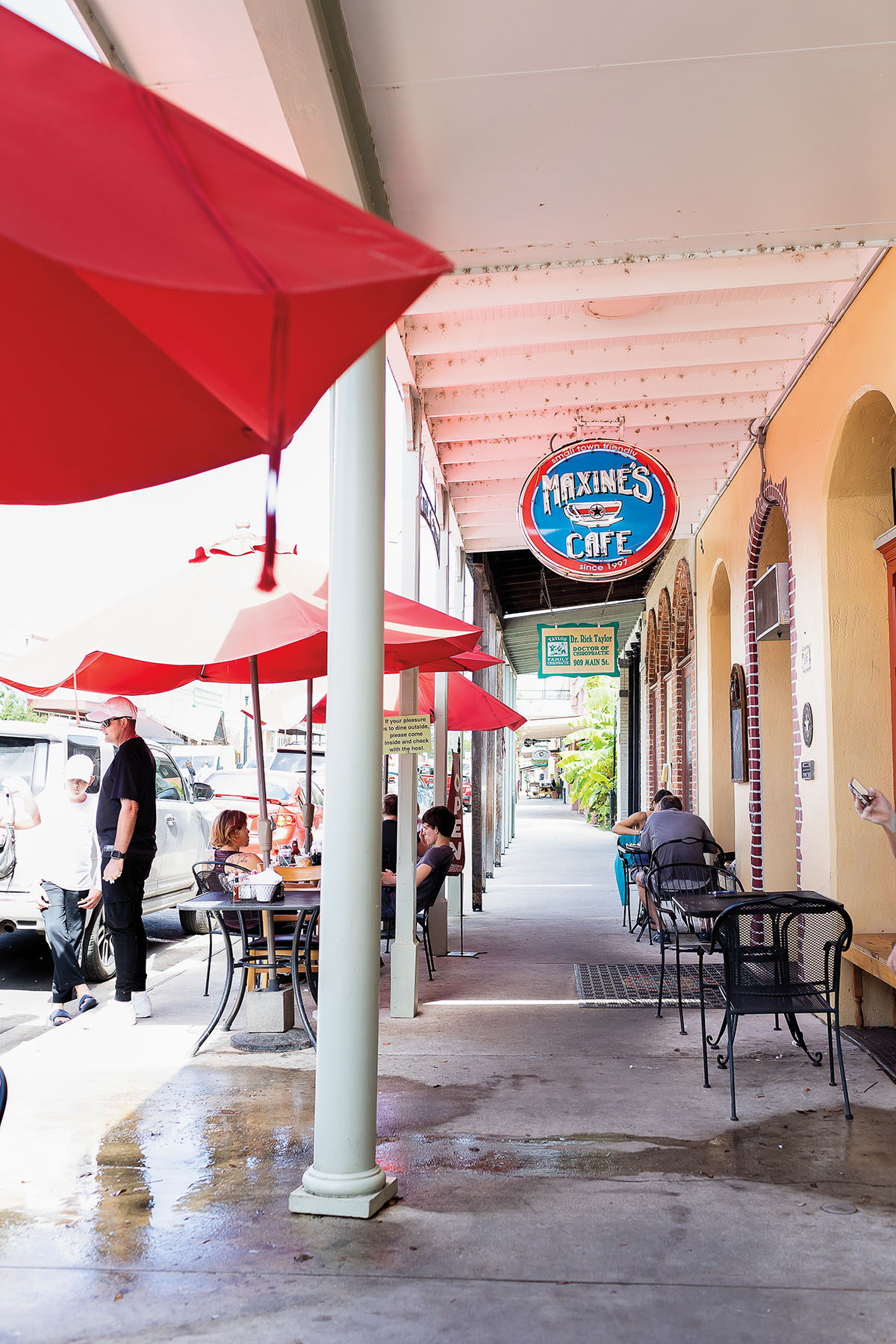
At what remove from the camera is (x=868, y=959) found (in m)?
5.51

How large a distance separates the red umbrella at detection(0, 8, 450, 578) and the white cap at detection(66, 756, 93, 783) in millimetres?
5427

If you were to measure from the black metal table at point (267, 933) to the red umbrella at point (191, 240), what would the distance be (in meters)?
4.04

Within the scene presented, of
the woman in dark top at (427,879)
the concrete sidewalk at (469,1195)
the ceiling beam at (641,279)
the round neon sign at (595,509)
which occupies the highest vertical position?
the ceiling beam at (641,279)

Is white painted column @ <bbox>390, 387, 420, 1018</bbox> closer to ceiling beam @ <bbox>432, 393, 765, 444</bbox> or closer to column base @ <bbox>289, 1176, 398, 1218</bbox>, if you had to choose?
ceiling beam @ <bbox>432, 393, 765, 444</bbox>

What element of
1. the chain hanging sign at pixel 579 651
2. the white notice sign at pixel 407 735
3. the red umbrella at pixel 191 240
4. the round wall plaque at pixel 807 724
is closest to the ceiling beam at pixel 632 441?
the round wall plaque at pixel 807 724

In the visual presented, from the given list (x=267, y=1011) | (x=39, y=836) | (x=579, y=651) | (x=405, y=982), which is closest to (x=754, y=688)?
(x=405, y=982)

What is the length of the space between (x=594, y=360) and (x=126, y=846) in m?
4.17

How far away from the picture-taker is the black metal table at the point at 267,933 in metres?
5.48

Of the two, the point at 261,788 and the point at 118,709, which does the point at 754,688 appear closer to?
the point at 261,788

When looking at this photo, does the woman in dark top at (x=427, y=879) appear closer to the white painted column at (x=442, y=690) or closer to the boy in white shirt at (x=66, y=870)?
the white painted column at (x=442, y=690)

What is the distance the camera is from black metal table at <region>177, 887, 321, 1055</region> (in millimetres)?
5484

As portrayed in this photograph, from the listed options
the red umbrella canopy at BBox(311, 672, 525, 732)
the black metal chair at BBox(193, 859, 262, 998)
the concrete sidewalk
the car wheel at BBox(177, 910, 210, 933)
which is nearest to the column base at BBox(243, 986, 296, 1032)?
the concrete sidewalk

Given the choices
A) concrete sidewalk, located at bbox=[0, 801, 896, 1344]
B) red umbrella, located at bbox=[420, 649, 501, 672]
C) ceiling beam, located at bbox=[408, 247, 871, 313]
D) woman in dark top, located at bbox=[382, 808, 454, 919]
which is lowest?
concrete sidewalk, located at bbox=[0, 801, 896, 1344]

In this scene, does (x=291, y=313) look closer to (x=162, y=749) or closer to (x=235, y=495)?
(x=162, y=749)
